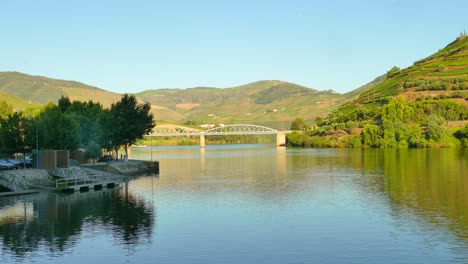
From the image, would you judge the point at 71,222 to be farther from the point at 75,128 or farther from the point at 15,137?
the point at 75,128

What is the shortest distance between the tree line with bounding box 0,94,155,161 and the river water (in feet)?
62.2

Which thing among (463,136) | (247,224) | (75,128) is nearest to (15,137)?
(75,128)

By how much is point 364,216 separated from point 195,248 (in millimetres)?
18029

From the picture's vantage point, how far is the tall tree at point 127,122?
111562 millimetres

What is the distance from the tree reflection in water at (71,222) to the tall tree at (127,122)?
44777 millimetres

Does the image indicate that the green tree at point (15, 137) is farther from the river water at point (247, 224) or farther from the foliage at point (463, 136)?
the foliage at point (463, 136)

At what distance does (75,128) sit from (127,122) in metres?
23.9

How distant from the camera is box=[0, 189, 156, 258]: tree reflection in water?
40.4 metres

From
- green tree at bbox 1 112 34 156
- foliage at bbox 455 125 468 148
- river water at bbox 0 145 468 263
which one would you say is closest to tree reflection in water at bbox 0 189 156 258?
river water at bbox 0 145 468 263

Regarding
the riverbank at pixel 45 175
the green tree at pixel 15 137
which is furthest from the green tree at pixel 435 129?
the green tree at pixel 15 137

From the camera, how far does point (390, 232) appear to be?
42281mm

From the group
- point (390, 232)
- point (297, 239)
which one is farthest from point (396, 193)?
point (297, 239)

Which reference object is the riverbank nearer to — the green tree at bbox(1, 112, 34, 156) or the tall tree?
the green tree at bbox(1, 112, 34, 156)

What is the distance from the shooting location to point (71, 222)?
48.8m
